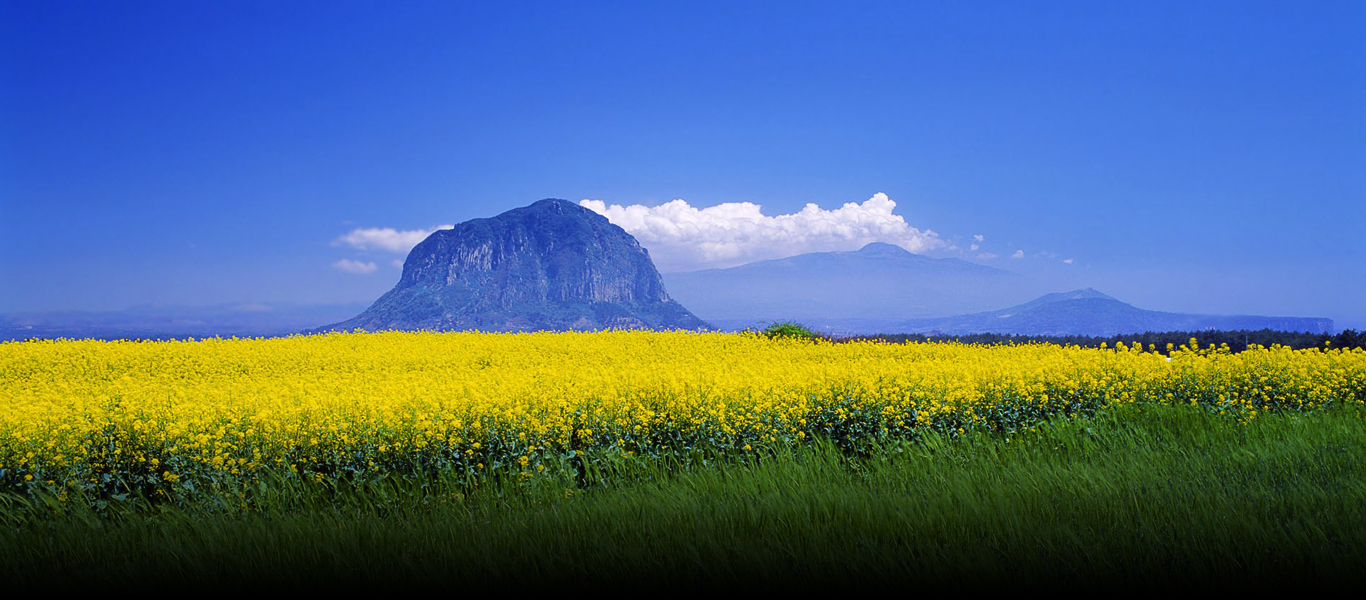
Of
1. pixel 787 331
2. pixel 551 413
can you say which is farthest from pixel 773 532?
pixel 787 331

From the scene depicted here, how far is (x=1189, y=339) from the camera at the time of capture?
14805 mm

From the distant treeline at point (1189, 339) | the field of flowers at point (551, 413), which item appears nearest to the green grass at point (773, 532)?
the field of flowers at point (551, 413)

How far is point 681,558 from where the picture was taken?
11.3ft

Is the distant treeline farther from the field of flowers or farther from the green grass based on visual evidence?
the green grass

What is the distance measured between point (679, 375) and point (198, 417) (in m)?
3.53

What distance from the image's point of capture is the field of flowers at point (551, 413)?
16.9 ft

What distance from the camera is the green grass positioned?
331 cm

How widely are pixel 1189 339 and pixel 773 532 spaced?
14204 mm

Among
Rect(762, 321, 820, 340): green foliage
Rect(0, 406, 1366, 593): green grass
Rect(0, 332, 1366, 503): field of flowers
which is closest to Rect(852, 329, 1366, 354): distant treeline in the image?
Rect(762, 321, 820, 340): green foliage

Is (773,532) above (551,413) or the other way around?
the other way around

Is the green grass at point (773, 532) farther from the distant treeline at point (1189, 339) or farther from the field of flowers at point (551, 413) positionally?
the distant treeline at point (1189, 339)

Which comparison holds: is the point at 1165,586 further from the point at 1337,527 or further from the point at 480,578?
the point at 480,578

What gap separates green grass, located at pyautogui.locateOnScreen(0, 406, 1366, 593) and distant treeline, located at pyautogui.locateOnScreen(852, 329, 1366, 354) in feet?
34.2

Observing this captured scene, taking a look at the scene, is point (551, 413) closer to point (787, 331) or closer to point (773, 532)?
point (773, 532)
